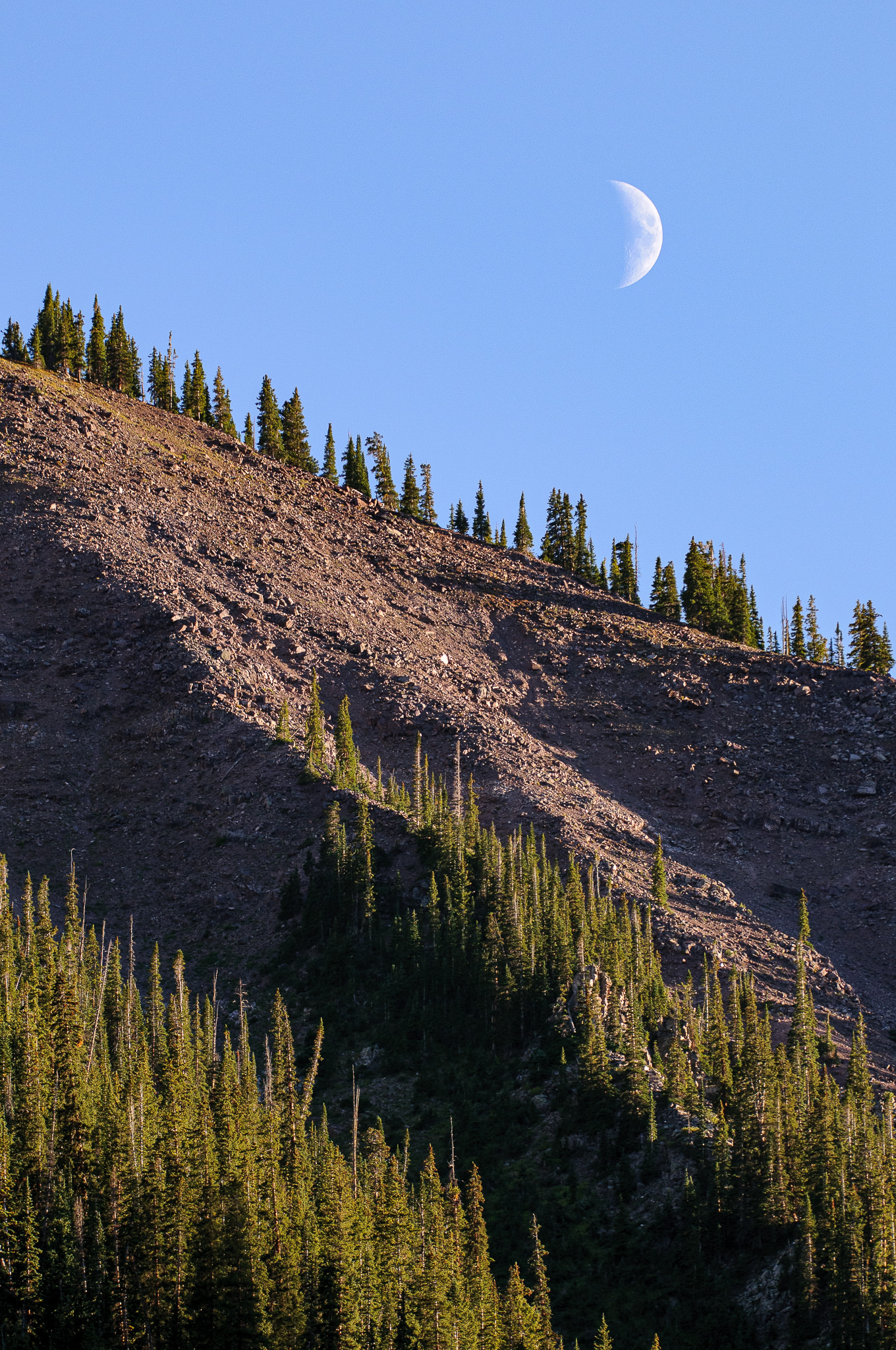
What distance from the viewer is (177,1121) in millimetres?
60188

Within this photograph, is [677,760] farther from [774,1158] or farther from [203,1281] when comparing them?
[203,1281]

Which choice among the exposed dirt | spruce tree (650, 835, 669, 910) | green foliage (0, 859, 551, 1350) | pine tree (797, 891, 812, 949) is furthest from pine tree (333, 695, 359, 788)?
green foliage (0, 859, 551, 1350)

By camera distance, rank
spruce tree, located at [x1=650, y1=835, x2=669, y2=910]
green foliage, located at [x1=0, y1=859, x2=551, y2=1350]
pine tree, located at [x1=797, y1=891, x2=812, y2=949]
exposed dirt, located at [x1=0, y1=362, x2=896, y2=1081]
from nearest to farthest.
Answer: green foliage, located at [x1=0, y1=859, x2=551, y2=1350] → pine tree, located at [x1=797, y1=891, x2=812, y2=949] → spruce tree, located at [x1=650, y1=835, x2=669, y2=910] → exposed dirt, located at [x1=0, y1=362, x2=896, y2=1081]

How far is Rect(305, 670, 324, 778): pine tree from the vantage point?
10688cm

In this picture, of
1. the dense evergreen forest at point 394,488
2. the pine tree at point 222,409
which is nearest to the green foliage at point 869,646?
the dense evergreen forest at point 394,488

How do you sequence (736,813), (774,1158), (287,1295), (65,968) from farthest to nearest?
(736,813) < (65,968) < (774,1158) < (287,1295)

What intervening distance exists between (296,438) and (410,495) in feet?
62.5

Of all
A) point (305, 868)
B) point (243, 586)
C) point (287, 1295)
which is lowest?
point (287, 1295)

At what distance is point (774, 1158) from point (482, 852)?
126 ft

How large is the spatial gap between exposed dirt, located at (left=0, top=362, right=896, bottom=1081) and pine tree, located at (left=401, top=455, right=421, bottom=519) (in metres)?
13.0

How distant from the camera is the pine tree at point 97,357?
588 ft

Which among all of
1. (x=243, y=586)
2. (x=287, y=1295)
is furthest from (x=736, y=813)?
(x=287, y=1295)

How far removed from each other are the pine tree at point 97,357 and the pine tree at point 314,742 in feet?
279

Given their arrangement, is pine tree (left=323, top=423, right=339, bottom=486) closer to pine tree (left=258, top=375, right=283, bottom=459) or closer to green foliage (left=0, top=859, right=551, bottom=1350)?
pine tree (left=258, top=375, right=283, bottom=459)
